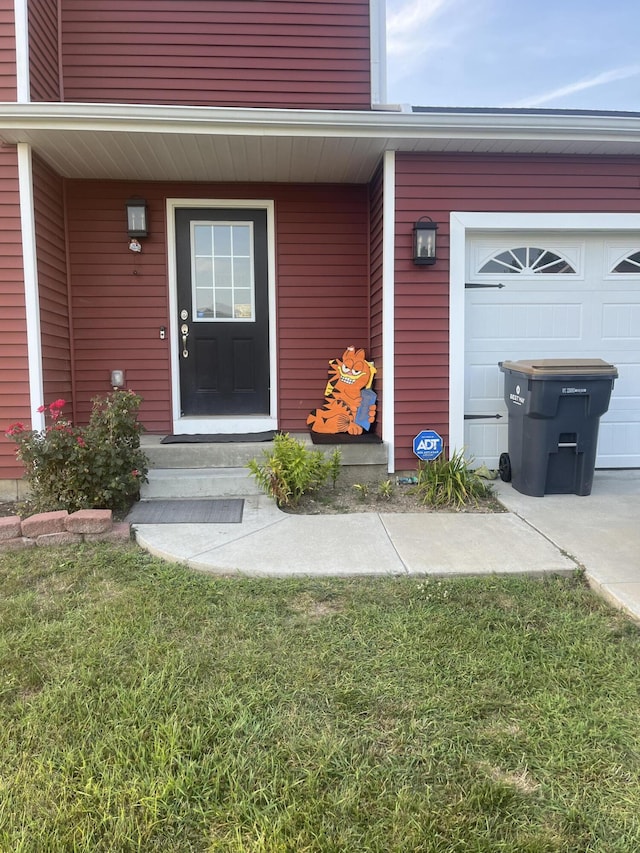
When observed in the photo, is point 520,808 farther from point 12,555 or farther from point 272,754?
point 12,555

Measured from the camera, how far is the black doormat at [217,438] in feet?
16.0

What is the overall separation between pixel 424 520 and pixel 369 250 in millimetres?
2766

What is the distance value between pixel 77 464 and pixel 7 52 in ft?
10.4

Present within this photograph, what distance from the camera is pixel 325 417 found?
5.16 m

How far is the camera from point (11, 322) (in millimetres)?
4395

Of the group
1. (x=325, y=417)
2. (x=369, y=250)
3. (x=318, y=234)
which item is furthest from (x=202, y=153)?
(x=325, y=417)

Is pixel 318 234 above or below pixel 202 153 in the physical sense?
below

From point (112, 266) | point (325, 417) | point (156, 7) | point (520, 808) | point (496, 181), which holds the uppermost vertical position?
point (156, 7)

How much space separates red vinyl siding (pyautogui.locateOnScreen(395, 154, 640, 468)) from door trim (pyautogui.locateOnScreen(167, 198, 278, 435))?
1290 millimetres

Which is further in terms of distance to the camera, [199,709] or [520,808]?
[199,709]

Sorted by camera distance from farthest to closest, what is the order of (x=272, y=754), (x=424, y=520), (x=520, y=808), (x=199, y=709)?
(x=424, y=520)
(x=199, y=709)
(x=272, y=754)
(x=520, y=808)

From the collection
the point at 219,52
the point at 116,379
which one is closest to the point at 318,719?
the point at 116,379

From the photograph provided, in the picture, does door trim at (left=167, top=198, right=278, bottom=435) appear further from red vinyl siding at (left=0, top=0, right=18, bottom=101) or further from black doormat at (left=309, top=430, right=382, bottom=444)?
red vinyl siding at (left=0, top=0, right=18, bottom=101)

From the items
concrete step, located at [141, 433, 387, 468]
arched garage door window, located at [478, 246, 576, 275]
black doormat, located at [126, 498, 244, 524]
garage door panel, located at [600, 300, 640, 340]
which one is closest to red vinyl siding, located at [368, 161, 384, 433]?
concrete step, located at [141, 433, 387, 468]
